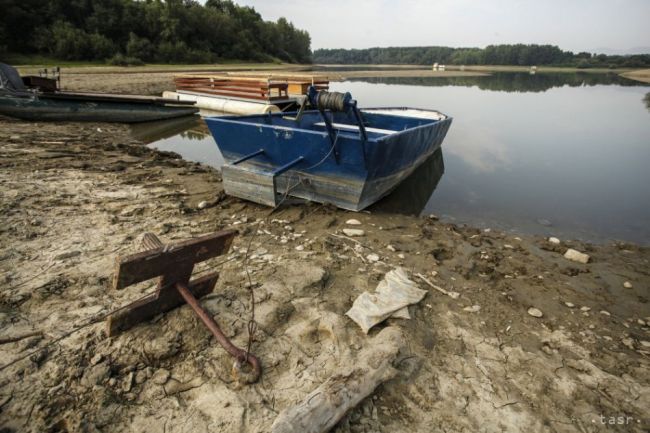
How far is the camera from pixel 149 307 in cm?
261

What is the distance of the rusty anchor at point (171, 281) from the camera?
228cm

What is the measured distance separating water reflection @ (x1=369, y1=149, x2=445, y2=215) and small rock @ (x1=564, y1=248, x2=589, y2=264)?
2523 millimetres

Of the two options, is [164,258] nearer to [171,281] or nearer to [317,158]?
[171,281]

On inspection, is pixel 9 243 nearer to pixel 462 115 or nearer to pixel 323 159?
pixel 323 159

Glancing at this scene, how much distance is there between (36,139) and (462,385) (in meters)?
10.6

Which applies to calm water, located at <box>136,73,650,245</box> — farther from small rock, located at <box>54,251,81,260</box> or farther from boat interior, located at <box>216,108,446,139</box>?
small rock, located at <box>54,251,81,260</box>

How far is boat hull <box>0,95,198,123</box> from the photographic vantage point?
32.6ft

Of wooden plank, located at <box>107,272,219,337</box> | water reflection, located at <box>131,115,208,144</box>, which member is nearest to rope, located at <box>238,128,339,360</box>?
wooden plank, located at <box>107,272,219,337</box>

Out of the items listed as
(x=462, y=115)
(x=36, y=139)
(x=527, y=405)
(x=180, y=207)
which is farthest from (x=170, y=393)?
(x=462, y=115)

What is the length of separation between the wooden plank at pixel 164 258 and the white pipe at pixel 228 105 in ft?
37.0

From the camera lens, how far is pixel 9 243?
368 centimetres

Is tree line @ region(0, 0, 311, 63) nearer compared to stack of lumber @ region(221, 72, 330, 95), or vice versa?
stack of lumber @ region(221, 72, 330, 95)

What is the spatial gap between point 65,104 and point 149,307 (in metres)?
11.5

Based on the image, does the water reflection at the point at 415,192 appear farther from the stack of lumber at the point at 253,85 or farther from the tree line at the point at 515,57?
the tree line at the point at 515,57
